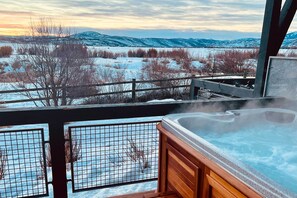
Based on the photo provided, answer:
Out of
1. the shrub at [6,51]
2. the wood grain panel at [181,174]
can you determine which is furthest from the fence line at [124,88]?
the wood grain panel at [181,174]

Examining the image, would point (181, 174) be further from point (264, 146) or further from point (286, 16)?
point (286, 16)

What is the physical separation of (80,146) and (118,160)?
0.49m

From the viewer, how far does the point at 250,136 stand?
2.28m

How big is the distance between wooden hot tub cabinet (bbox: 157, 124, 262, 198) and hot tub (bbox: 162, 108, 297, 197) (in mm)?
45

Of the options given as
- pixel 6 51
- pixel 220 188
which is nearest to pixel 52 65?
pixel 6 51

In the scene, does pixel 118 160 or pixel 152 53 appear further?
pixel 152 53

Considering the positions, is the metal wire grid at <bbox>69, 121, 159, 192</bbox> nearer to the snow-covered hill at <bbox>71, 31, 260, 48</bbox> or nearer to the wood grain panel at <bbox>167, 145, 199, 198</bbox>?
the wood grain panel at <bbox>167, 145, 199, 198</bbox>

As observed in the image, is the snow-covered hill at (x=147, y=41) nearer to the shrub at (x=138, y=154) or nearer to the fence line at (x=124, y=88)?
the fence line at (x=124, y=88)

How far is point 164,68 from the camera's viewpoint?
317 inches

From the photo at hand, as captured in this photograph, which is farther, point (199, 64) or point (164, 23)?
point (199, 64)

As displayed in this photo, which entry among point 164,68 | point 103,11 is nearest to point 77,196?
point 103,11

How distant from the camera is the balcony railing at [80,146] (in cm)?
169

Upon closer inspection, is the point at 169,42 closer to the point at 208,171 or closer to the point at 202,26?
the point at 202,26

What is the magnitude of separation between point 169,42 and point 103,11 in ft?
12.2
